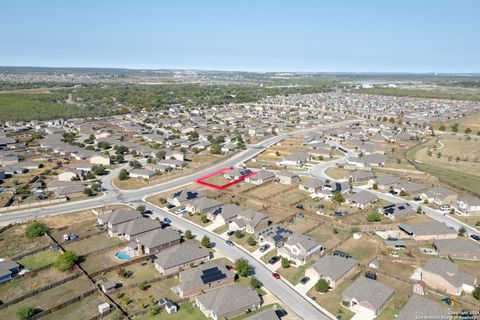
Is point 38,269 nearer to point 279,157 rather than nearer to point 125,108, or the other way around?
point 279,157

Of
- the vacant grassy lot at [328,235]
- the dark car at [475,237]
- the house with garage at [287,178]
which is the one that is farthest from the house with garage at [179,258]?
the dark car at [475,237]

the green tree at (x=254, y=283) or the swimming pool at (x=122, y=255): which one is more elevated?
the green tree at (x=254, y=283)

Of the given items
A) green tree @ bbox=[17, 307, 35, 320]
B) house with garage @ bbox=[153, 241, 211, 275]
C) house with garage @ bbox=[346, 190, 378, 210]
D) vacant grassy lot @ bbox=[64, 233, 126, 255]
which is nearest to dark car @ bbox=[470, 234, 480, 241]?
house with garage @ bbox=[346, 190, 378, 210]

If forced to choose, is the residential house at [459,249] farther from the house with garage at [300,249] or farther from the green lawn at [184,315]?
the green lawn at [184,315]

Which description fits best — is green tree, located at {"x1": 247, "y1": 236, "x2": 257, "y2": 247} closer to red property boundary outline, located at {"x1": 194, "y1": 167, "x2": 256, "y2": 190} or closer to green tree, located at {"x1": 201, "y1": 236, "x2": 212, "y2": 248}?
green tree, located at {"x1": 201, "y1": 236, "x2": 212, "y2": 248}

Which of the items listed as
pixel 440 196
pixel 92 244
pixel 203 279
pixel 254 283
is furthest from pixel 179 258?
pixel 440 196

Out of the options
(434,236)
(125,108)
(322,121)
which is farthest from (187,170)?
→ (125,108)
